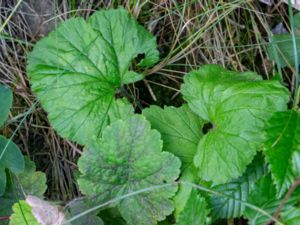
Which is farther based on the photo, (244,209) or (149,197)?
(149,197)

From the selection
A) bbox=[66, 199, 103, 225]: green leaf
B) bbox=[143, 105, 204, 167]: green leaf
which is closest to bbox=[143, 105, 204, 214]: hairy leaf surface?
bbox=[143, 105, 204, 167]: green leaf

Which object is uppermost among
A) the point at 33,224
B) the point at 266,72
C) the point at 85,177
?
the point at 266,72

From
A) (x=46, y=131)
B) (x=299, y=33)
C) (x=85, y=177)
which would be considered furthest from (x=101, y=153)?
(x=299, y=33)

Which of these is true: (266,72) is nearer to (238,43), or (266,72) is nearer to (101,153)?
(238,43)

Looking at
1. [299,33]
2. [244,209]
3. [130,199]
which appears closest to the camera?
[244,209]

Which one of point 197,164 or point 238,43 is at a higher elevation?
point 238,43

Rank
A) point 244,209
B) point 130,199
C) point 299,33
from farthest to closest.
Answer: point 299,33 < point 130,199 < point 244,209

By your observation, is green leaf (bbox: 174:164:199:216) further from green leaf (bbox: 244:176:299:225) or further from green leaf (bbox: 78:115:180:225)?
green leaf (bbox: 244:176:299:225)
